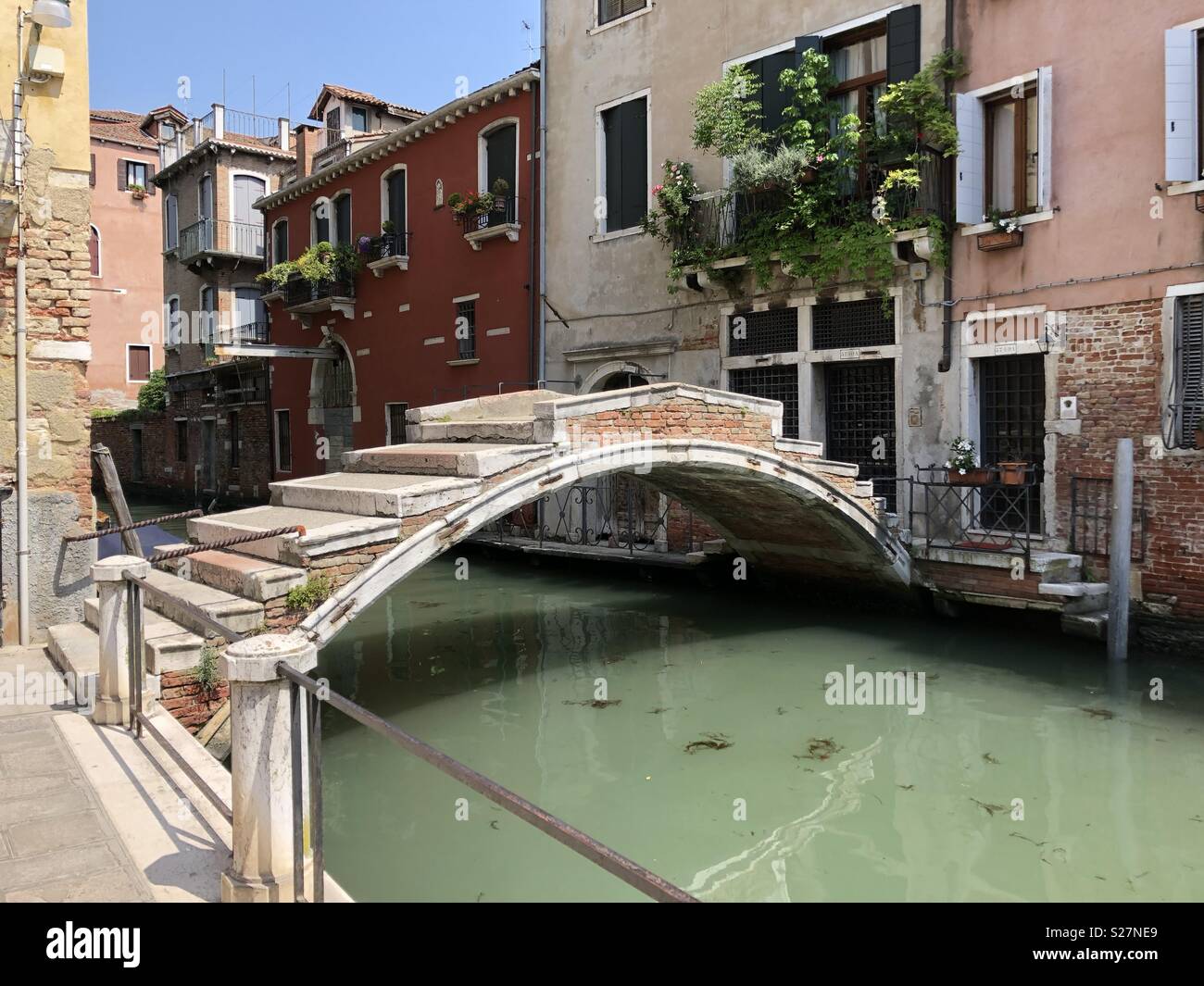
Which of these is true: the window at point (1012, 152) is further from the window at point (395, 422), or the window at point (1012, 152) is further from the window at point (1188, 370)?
the window at point (395, 422)

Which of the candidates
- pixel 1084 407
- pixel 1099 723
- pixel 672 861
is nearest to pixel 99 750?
pixel 672 861

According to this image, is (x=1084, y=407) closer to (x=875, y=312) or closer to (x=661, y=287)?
(x=875, y=312)

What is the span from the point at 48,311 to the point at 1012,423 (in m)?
7.69

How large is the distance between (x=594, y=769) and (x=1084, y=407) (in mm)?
5214

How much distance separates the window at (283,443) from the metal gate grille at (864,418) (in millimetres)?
11929

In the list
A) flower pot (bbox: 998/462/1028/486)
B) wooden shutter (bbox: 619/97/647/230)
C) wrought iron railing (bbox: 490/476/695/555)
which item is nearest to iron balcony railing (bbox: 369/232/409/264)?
wooden shutter (bbox: 619/97/647/230)

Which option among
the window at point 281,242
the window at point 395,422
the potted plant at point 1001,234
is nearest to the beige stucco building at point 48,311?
the potted plant at point 1001,234

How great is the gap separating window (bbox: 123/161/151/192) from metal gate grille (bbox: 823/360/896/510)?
22.6m

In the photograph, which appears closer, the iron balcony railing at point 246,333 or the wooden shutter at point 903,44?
the wooden shutter at point 903,44

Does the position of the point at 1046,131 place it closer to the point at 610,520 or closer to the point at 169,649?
the point at 610,520

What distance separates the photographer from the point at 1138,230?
775 centimetres

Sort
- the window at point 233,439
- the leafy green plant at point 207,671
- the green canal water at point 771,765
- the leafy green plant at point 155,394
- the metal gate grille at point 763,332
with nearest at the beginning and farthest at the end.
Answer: the green canal water at point 771,765 → the leafy green plant at point 207,671 → the metal gate grille at point 763,332 → the window at point 233,439 → the leafy green plant at point 155,394

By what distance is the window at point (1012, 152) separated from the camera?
855 cm

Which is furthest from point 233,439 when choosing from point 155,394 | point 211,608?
point 211,608
